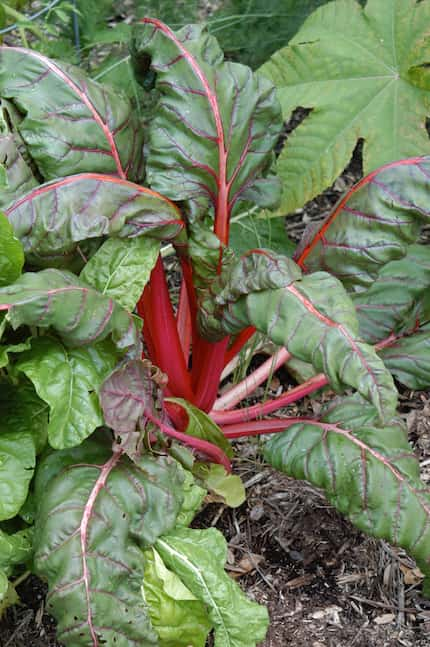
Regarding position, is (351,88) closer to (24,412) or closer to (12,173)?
(12,173)

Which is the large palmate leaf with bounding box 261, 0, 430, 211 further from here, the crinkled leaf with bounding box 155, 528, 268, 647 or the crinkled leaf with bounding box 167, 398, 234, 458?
the crinkled leaf with bounding box 155, 528, 268, 647

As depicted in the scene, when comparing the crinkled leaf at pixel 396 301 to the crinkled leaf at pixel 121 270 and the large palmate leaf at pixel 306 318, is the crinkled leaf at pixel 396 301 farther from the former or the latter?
the crinkled leaf at pixel 121 270

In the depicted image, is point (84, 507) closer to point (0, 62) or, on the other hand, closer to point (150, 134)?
point (150, 134)

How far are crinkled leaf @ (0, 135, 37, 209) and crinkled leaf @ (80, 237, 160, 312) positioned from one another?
201mm

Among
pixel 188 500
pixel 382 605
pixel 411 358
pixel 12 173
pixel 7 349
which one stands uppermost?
pixel 12 173

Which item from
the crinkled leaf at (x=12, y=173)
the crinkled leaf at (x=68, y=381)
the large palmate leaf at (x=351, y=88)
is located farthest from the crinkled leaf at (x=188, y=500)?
the large palmate leaf at (x=351, y=88)

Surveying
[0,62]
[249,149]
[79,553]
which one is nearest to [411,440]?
[249,149]

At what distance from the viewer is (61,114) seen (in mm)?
1582

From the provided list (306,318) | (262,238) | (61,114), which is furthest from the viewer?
(262,238)

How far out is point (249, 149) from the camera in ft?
5.69

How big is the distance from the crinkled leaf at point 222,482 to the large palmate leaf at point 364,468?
0.19m

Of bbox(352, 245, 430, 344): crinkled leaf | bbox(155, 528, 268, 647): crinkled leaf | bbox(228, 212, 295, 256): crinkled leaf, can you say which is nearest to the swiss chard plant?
bbox(155, 528, 268, 647): crinkled leaf

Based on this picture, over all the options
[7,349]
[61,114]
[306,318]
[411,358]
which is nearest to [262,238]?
[411,358]

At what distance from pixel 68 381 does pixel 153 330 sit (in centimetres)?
39
